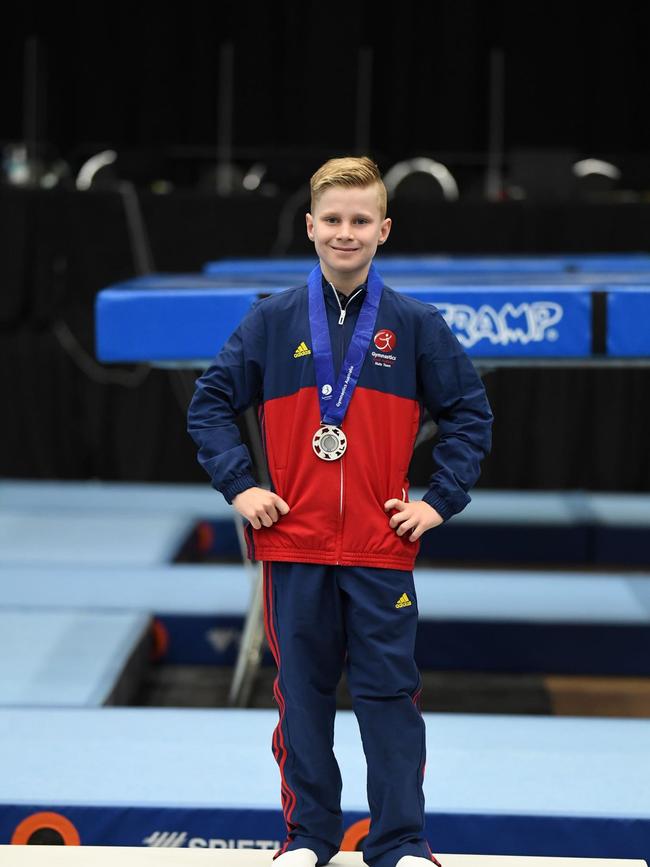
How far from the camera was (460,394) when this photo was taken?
1.95 m

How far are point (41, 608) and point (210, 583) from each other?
0.58 meters

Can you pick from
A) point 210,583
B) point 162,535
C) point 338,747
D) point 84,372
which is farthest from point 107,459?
point 338,747

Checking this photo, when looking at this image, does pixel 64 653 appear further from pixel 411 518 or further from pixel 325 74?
pixel 325 74

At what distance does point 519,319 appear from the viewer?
9.85ft

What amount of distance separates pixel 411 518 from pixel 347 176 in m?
0.51

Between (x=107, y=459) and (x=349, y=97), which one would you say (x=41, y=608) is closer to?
(x=107, y=459)

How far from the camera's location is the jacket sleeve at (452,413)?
1.93m

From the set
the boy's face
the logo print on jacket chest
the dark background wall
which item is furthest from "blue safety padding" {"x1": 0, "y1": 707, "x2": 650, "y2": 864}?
the dark background wall

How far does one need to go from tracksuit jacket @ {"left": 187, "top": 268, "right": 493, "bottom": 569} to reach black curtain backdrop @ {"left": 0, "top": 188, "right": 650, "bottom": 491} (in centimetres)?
404

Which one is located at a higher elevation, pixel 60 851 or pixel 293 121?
pixel 293 121

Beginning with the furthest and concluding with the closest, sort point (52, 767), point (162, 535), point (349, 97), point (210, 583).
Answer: point (349, 97) < point (162, 535) < point (210, 583) < point (52, 767)

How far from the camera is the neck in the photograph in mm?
1924

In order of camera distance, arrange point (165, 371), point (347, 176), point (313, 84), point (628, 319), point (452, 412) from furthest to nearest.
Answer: point (313, 84) < point (165, 371) < point (628, 319) < point (452, 412) < point (347, 176)

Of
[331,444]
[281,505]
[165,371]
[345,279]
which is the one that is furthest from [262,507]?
[165,371]
